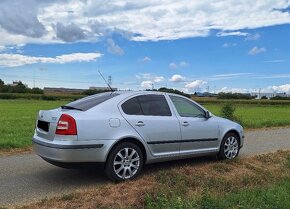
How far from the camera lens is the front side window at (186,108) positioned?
8.28 m

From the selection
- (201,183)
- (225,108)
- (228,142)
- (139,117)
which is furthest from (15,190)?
(225,108)

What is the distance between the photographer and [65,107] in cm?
750

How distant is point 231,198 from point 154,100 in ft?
9.00

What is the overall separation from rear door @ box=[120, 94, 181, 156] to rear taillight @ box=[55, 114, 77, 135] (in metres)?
0.99

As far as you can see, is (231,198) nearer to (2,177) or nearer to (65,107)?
(65,107)

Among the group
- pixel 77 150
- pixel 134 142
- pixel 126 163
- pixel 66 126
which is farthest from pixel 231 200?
pixel 66 126

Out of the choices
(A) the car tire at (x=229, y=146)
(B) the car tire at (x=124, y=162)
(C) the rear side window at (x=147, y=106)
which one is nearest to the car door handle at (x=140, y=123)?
(C) the rear side window at (x=147, y=106)

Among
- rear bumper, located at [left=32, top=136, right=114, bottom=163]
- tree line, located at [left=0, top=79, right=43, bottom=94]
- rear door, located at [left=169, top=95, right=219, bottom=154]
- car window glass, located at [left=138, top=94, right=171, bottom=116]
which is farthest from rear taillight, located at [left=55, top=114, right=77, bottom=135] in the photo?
tree line, located at [left=0, top=79, right=43, bottom=94]

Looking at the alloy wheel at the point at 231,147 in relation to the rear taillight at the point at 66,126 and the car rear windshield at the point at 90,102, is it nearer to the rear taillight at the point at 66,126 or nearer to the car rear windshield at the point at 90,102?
the car rear windshield at the point at 90,102

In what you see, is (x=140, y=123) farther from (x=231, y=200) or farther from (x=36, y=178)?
(x=231, y=200)

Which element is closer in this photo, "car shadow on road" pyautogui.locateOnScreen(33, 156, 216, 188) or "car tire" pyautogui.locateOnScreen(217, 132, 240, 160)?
"car shadow on road" pyautogui.locateOnScreen(33, 156, 216, 188)

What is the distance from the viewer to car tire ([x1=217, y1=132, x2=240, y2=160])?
899 centimetres

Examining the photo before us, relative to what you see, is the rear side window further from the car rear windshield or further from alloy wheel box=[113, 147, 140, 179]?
alloy wheel box=[113, 147, 140, 179]

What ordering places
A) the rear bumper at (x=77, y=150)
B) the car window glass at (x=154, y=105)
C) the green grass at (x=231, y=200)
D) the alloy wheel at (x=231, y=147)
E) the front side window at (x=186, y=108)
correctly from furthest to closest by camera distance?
1. the alloy wheel at (x=231, y=147)
2. the front side window at (x=186, y=108)
3. the car window glass at (x=154, y=105)
4. the rear bumper at (x=77, y=150)
5. the green grass at (x=231, y=200)
